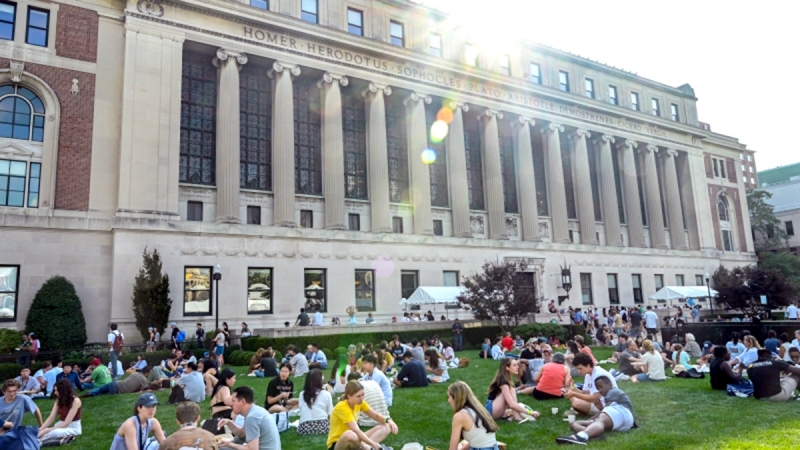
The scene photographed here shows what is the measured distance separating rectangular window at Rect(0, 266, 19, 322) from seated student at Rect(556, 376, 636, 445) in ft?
95.2

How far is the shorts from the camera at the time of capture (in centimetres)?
1002

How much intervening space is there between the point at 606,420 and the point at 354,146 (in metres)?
32.7

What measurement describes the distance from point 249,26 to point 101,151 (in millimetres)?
12221

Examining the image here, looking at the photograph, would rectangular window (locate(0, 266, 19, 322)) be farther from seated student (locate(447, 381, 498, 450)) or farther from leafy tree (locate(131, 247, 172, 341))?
seated student (locate(447, 381, 498, 450))

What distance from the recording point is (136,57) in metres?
31.5

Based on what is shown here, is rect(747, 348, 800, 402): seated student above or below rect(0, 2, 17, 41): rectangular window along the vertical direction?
below

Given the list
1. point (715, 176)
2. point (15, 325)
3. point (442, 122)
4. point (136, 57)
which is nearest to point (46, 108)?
point (136, 57)

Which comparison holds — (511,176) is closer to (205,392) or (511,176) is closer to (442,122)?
(442,122)

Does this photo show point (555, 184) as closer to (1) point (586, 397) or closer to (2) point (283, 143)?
(2) point (283, 143)

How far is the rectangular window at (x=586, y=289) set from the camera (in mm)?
47844

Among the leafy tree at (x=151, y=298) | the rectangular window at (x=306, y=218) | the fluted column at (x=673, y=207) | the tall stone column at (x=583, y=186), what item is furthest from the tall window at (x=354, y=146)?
the fluted column at (x=673, y=207)

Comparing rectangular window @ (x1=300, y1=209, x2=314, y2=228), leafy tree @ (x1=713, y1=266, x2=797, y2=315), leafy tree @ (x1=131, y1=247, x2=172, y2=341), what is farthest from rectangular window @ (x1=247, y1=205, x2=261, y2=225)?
leafy tree @ (x1=713, y1=266, x2=797, y2=315)

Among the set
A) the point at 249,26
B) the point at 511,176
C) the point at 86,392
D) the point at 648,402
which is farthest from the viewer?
the point at 511,176

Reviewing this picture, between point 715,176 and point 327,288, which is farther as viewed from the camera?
point 715,176
